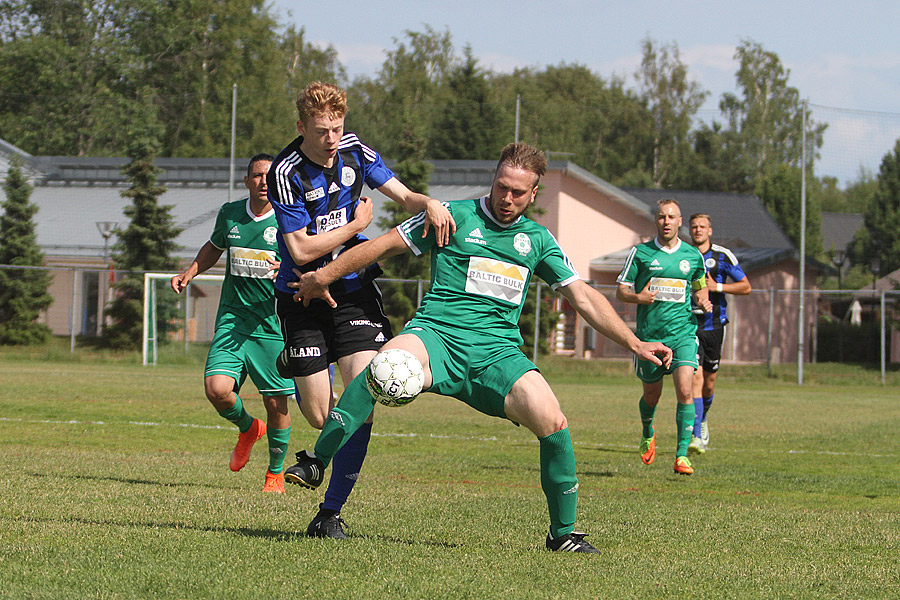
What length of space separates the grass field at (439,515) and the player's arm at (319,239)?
1421 millimetres

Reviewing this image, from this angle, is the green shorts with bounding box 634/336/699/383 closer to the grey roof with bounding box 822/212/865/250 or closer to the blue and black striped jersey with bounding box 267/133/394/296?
the blue and black striped jersey with bounding box 267/133/394/296

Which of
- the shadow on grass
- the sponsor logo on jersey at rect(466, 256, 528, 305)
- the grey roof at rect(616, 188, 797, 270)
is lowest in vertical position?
the shadow on grass

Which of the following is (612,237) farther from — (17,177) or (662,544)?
(662,544)

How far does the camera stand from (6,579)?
3.88m

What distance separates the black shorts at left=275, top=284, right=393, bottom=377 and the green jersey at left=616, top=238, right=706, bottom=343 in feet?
15.7

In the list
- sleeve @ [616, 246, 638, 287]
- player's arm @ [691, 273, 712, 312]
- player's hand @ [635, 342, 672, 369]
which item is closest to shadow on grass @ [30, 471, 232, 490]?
player's hand @ [635, 342, 672, 369]

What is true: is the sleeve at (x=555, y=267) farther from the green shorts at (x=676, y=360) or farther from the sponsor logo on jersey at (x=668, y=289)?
the sponsor logo on jersey at (x=668, y=289)

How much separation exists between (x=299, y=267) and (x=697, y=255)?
18.8ft

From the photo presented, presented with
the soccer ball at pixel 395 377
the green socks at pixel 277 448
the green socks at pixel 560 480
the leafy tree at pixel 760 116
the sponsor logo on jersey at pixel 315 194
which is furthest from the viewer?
the leafy tree at pixel 760 116

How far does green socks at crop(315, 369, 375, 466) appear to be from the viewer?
4.82 m

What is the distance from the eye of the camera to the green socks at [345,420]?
4824 mm

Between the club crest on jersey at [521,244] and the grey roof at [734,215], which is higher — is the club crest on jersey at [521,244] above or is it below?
below

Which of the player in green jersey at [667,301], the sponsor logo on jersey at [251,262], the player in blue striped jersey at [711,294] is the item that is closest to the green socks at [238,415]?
the sponsor logo on jersey at [251,262]

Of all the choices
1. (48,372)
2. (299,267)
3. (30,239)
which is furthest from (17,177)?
(299,267)
